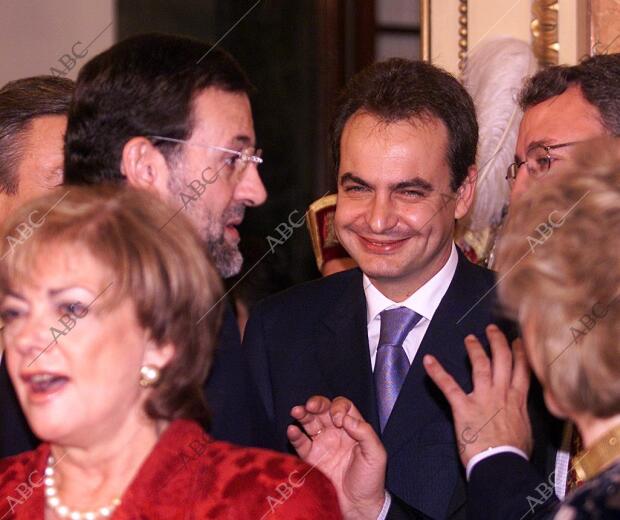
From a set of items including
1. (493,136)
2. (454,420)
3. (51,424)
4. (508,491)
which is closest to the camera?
(51,424)

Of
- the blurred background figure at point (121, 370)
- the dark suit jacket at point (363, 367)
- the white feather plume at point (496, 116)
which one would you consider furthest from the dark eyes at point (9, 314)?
the white feather plume at point (496, 116)

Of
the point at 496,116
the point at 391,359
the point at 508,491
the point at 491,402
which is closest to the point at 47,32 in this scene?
the point at 496,116

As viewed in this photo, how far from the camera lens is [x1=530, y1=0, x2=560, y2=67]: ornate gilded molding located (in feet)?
9.83

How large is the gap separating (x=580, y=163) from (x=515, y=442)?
0.48 metres

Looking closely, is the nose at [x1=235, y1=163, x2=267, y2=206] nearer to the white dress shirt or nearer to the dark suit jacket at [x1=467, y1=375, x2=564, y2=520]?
the white dress shirt

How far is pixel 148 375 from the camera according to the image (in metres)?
1.54

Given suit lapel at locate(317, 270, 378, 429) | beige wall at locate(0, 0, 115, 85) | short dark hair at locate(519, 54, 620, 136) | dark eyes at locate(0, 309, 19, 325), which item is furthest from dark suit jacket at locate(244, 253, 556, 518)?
beige wall at locate(0, 0, 115, 85)

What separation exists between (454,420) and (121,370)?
547 millimetres

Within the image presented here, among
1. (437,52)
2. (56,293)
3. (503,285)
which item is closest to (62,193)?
(56,293)

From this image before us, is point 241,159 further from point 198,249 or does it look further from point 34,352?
point 34,352

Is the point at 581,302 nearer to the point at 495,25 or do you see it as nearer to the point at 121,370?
the point at 121,370

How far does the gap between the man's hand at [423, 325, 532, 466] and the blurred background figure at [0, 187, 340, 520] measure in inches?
10.8

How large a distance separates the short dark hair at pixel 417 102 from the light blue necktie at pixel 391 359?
1.00 ft

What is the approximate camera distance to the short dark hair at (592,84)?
7.29ft
